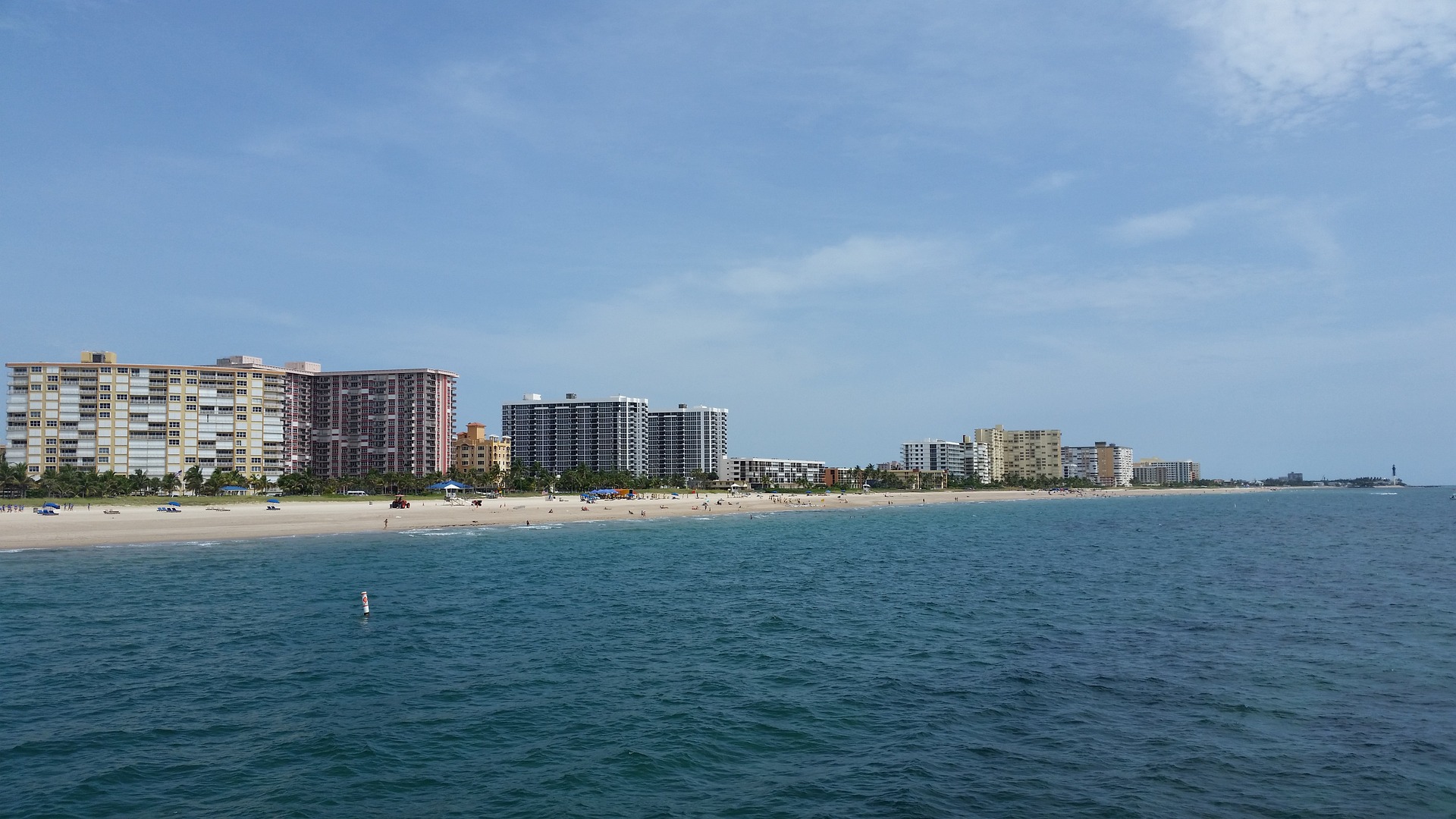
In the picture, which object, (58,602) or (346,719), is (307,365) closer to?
(58,602)

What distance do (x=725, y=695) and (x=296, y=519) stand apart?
261 feet

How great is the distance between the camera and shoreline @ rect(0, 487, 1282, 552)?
6738 cm

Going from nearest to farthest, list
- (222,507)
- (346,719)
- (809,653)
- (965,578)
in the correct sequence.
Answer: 1. (346,719)
2. (809,653)
3. (965,578)
4. (222,507)

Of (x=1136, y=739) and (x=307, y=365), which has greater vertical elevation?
(x=307, y=365)

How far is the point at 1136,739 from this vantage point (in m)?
17.9

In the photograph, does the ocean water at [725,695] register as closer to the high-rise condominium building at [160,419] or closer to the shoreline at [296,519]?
Result: the shoreline at [296,519]

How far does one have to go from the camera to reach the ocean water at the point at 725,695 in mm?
15211

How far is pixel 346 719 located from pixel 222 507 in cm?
9648

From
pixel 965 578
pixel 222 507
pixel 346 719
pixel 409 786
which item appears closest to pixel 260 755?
pixel 346 719

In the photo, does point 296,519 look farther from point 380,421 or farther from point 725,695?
point 380,421

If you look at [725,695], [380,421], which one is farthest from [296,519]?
[380,421]

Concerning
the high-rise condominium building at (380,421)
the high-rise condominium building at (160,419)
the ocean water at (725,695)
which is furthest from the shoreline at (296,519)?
the high-rise condominium building at (380,421)

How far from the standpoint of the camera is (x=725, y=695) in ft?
71.9

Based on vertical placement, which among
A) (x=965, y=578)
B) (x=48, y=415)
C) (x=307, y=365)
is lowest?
(x=965, y=578)
